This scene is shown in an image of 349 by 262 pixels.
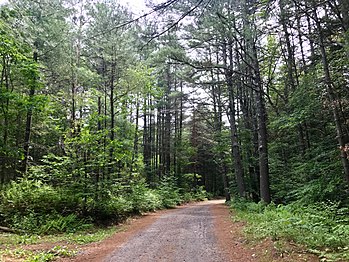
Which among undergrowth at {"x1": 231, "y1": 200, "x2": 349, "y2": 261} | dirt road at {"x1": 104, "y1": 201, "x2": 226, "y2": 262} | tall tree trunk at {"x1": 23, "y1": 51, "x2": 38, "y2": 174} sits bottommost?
dirt road at {"x1": 104, "y1": 201, "x2": 226, "y2": 262}

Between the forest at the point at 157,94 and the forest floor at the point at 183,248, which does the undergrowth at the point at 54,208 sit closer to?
the forest at the point at 157,94

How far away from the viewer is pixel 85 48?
16422 millimetres

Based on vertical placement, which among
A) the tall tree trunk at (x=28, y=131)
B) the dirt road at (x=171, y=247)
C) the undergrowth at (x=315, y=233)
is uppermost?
the tall tree trunk at (x=28, y=131)

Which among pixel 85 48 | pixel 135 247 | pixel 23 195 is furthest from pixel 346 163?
pixel 85 48

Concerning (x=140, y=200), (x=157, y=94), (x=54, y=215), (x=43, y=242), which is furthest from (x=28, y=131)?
(x=157, y=94)

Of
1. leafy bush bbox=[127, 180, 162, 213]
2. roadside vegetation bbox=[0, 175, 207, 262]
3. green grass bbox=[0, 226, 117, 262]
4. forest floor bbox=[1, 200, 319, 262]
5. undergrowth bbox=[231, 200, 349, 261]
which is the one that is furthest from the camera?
leafy bush bbox=[127, 180, 162, 213]

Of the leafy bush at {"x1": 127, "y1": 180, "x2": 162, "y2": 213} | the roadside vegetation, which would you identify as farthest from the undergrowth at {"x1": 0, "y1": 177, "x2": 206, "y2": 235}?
the leafy bush at {"x1": 127, "y1": 180, "x2": 162, "y2": 213}

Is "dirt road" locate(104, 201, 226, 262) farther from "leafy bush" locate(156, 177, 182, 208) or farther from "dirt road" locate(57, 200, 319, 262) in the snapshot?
"leafy bush" locate(156, 177, 182, 208)

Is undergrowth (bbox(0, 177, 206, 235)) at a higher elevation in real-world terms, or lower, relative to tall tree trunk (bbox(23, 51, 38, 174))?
lower

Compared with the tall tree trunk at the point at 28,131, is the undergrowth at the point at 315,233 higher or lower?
lower

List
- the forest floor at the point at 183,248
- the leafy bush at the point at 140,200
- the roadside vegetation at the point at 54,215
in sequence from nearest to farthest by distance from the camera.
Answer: the forest floor at the point at 183,248 < the roadside vegetation at the point at 54,215 < the leafy bush at the point at 140,200

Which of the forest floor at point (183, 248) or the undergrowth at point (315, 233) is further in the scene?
the forest floor at point (183, 248)

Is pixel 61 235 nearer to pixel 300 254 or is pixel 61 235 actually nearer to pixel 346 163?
pixel 300 254

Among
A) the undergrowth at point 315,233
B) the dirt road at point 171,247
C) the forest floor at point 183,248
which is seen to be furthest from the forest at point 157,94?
the dirt road at point 171,247
